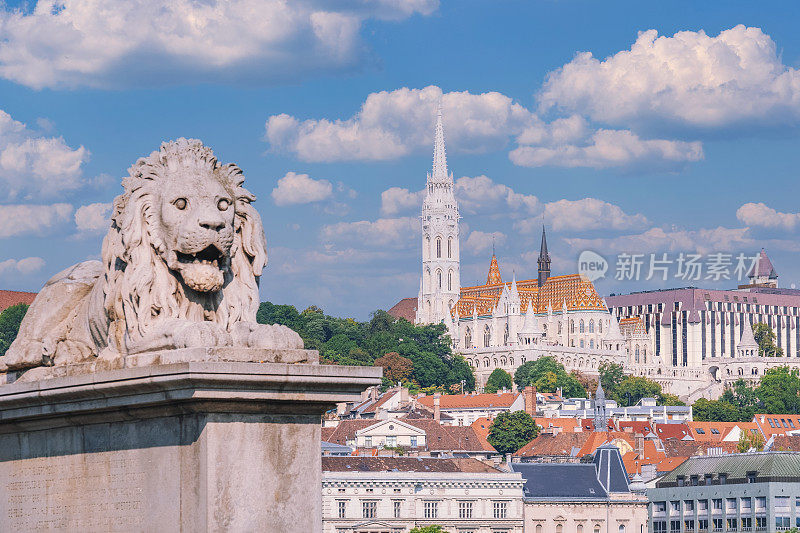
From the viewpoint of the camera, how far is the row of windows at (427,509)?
124 m

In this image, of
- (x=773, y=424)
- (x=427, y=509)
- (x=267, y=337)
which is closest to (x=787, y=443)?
(x=773, y=424)

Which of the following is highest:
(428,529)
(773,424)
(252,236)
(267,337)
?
(252,236)

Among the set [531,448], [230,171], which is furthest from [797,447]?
[230,171]

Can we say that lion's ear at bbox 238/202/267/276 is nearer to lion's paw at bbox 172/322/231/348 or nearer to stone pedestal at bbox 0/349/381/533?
lion's paw at bbox 172/322/231/348

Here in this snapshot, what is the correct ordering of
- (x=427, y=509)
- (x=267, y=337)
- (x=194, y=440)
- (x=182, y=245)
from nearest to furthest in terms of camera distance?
(x=194, y=440) < (x=267, y=337) < (x=182, y=245) < (x=427, y=509)

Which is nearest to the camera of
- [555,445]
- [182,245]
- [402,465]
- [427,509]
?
[182,245]

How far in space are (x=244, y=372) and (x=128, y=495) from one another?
130cm

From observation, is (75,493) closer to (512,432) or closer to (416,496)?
(416,496)

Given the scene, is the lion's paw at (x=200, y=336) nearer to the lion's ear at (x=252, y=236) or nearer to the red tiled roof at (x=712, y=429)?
the lion's ear at (x=252, y=236)

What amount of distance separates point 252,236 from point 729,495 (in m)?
118

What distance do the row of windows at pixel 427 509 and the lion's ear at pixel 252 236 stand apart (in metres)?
113

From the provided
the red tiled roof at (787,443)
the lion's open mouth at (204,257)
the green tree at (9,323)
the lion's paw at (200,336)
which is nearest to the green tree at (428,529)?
the red tiled roof at (787,443)

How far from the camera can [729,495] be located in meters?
126

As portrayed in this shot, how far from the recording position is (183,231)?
11.0 m
